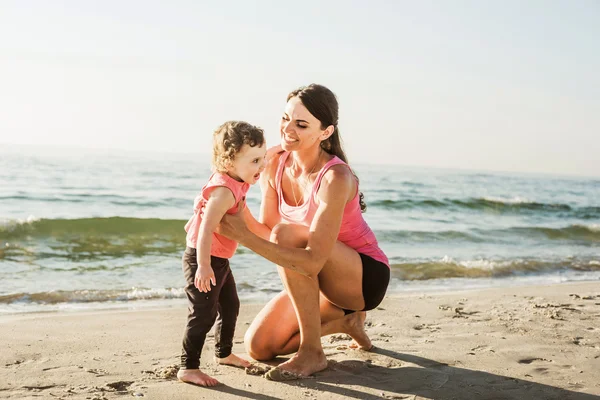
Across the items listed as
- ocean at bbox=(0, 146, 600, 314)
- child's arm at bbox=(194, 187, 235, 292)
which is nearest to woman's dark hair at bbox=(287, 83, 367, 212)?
child's arm at bbox=(194, 187, 235, 292)

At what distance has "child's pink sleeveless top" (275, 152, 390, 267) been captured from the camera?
3473 mm

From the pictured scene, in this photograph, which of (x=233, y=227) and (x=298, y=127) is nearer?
(x=233, y=227)

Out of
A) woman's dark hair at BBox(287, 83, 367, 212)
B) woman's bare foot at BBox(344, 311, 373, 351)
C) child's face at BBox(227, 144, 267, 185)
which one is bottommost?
woman's bare foot at BBox(344, 311, 373, 351)

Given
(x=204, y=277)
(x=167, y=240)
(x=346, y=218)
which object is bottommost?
(x=167, y=240)

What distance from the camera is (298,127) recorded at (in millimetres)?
3451

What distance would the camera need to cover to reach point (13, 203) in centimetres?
1327

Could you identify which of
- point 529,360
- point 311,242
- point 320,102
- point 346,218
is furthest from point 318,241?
point 529,360

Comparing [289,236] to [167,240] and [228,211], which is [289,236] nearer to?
[228,211]

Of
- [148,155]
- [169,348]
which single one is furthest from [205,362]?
[148,155]

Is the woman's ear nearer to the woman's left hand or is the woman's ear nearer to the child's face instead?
the child's face

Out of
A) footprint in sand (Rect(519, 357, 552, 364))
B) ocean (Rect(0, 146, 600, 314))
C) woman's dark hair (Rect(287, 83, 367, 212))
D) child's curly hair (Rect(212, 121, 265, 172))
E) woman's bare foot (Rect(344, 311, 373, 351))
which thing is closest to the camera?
child's curly hair (Rect(212, 121, 265, 172))

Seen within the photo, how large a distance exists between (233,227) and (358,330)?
112cm

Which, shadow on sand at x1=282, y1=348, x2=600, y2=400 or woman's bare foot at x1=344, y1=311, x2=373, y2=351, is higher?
woman's bare foot at x1=344, y1=311, x2=373, y2=351

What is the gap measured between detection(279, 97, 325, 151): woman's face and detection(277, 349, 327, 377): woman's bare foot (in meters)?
1.11
